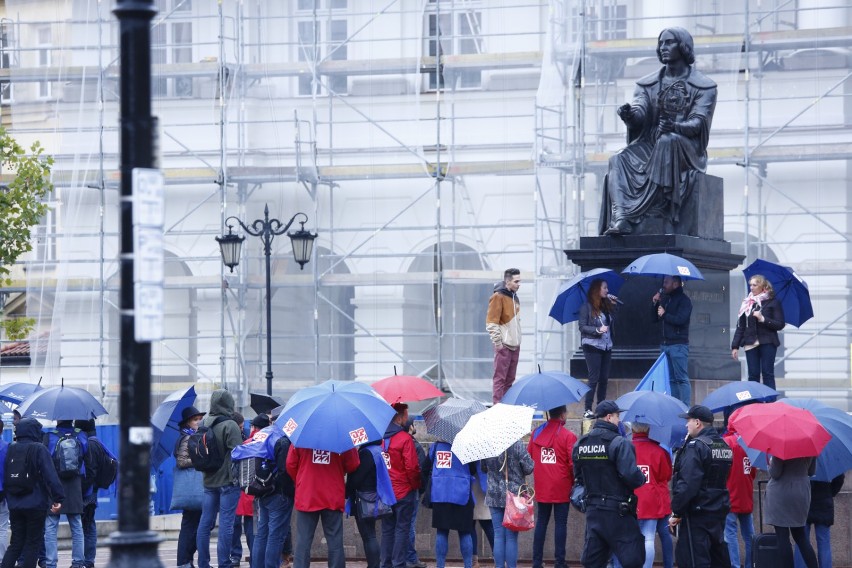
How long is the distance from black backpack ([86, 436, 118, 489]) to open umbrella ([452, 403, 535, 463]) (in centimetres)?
426

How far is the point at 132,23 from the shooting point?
8.90 metres

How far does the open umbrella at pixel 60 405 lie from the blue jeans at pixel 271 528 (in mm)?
3091

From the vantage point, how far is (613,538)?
13539 millimetres

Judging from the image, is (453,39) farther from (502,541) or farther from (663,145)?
(502,541)

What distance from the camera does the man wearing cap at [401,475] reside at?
15500 millimetres

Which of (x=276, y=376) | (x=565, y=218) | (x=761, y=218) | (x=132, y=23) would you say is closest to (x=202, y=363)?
(x=276, y=376)

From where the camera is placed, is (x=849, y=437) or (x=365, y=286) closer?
(x=849, y=437)

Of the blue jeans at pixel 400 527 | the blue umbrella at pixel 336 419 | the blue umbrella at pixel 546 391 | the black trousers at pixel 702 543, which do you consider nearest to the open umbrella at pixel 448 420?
the blue umbrella at pixel 546 391

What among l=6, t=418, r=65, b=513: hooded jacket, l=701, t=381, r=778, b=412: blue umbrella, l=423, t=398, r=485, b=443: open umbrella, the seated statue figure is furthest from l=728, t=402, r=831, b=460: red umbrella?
l=6, t=418, r=65, b=513: hooded jacket

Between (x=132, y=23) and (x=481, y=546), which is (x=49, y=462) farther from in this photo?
(x=132, y=23)

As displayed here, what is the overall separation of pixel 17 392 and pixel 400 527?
7473 mm

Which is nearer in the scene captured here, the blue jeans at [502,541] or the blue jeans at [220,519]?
the blue jeans at [502,541]

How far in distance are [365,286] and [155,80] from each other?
4.78 meters

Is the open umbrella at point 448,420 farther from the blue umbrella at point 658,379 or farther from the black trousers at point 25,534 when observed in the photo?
the black trousers at point 25,534
